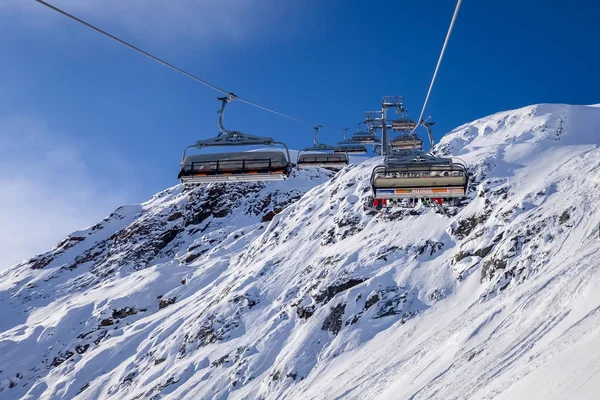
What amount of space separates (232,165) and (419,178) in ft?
14.5

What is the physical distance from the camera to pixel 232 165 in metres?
11.0

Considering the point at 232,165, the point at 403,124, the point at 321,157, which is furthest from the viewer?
the point at 403,124

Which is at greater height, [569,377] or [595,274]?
[595,274]

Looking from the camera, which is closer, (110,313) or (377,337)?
(377,337)

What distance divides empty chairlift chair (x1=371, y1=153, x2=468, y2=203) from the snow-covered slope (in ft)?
30.0

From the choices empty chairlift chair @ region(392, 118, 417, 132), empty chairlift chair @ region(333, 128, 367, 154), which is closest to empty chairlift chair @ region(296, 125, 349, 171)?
empty chairlift chair @ region(333, 128, 367, 154)

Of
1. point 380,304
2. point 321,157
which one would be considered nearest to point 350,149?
point 321,157

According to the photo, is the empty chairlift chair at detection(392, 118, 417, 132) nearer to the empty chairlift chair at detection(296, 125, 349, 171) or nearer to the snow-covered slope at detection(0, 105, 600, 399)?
the empty chairlift chair at detection(296, 125, 349, 171)

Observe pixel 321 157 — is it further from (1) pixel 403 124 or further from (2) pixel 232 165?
(1) pixel 403 124

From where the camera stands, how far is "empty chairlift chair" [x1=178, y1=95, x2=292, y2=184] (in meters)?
10.7

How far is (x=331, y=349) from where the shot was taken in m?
38.3

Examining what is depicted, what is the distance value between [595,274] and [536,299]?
3.63 metres

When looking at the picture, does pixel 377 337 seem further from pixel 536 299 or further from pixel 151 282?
pixel 151 282

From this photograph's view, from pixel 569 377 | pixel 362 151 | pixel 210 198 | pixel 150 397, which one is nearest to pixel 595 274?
pixel 569 377
